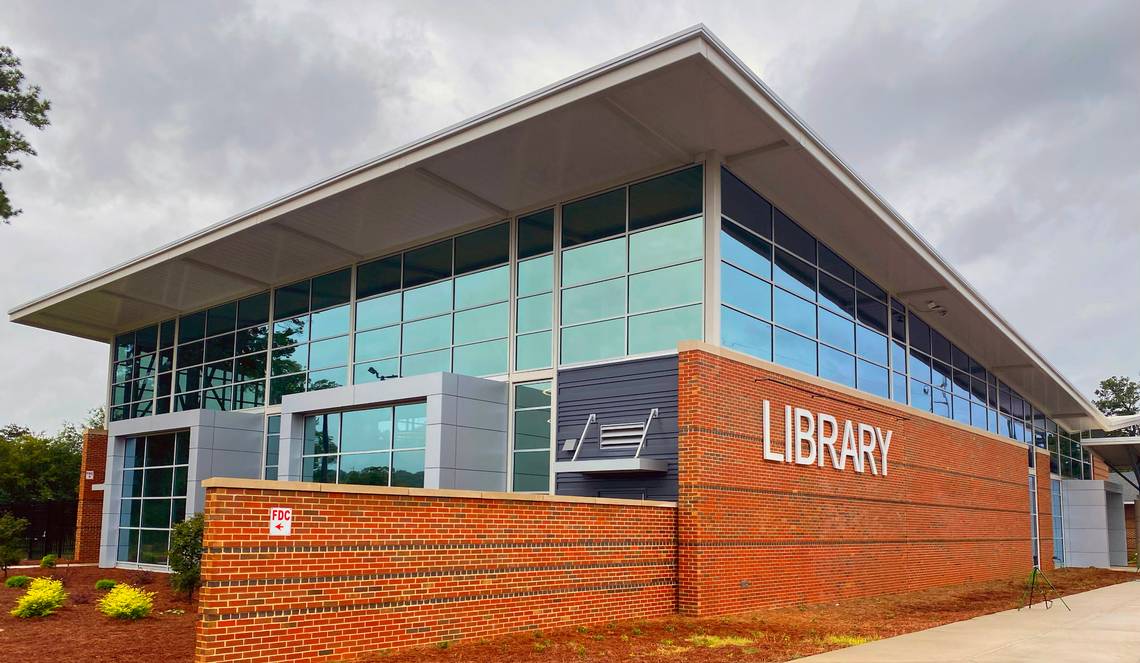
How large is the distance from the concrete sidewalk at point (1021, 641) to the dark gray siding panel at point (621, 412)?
4720 millimetres

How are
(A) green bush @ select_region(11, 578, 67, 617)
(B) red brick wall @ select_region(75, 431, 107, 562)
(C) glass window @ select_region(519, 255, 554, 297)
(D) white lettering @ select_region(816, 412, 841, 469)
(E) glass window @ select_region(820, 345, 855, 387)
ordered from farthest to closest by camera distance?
(B) red brick wall @ select_region(75, 431, 107, 562)
(E) glass window @ select_region(820, 345, 855, 387)
(C) glass window @ select_region(519, 255, 554, 297)
(D) white lettering @ select_region(816, 412, 841, 469)
(A) green bush @ select_region(11, 578, 67, 617)

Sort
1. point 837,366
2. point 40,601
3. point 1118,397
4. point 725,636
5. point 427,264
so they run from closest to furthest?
point 725,636 < point 40,601 < point 837,366 < point 427,264 < point 1118,397

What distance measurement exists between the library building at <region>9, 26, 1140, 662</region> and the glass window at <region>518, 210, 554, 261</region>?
58 millimetres

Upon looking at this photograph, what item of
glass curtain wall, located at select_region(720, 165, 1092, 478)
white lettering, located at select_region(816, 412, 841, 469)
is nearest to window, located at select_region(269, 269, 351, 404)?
glass curtain wall, located at select_region(720, 165, 1092, 478)

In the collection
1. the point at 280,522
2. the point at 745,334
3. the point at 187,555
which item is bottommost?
the point at 187,555

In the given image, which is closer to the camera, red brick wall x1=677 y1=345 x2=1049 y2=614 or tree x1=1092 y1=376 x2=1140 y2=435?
red brick wall x1=677 y1=345 x2=1049 y2=614

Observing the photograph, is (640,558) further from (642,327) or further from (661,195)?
(661,195)

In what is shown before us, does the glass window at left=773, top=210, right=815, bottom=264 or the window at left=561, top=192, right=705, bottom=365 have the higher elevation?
the glass window at left=773, top=210, right=815, bottom=264

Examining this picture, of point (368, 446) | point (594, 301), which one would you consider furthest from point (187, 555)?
point (594, 301)

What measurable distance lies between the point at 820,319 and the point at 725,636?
30.4 feet

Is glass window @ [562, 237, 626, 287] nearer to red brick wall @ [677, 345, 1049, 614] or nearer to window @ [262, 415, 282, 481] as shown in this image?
red brick wall @ [677, 345, 1049, 614]

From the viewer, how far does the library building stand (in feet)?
37.7

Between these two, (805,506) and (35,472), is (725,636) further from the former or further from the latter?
(35,472)

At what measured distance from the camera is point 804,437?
1778 centimetres
